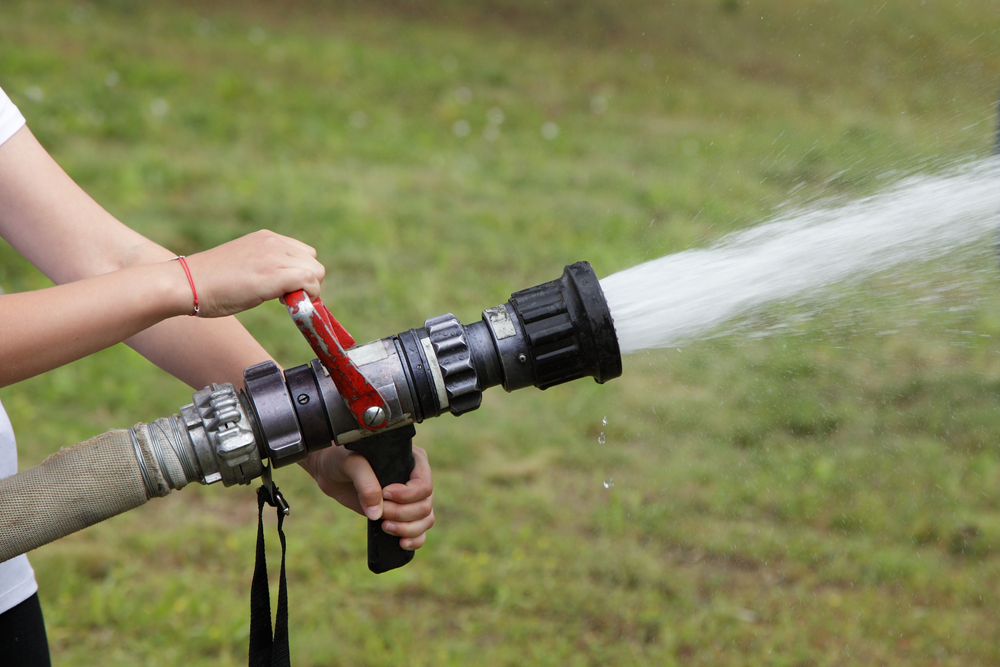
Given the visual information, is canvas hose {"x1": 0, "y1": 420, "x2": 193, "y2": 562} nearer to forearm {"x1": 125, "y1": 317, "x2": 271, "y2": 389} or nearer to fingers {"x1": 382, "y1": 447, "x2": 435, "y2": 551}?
forearm {"x1": 125, "y1": 317, "x2": 271, "y2": 389}

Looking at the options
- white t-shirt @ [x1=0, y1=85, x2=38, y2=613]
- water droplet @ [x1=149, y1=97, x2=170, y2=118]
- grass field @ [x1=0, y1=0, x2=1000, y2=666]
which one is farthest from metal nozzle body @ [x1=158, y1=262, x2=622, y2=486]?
water droplet @ [x1=149, y1=97, x2=170, y2=118]

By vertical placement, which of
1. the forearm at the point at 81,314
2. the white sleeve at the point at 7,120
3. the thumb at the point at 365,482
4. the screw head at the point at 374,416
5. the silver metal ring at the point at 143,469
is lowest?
the thumb at the point at 365,482

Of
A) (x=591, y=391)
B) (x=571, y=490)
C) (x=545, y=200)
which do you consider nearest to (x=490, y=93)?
(x=545, y=200)

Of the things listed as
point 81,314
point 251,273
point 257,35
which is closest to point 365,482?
point 251,273

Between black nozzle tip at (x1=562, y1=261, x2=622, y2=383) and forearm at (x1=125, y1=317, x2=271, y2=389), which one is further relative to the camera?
forearm at (x1=125, y1=317, x2=271, y2=389)

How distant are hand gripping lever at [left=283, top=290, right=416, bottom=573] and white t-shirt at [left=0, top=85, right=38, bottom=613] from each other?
638mm

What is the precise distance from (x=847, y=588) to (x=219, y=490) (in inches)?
101

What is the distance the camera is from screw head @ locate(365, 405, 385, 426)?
1356 mm

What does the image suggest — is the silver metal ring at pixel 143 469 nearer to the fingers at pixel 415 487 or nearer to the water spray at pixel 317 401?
the water spray at pixel 317 401

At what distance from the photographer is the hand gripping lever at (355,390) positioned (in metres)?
1.29

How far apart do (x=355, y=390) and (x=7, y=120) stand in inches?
32.0

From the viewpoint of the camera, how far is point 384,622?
2943mm

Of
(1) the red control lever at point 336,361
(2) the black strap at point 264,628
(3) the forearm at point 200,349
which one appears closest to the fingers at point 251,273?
(1) the red control lever at point 336,361

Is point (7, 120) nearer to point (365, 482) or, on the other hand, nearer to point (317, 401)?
point (317, 401)
